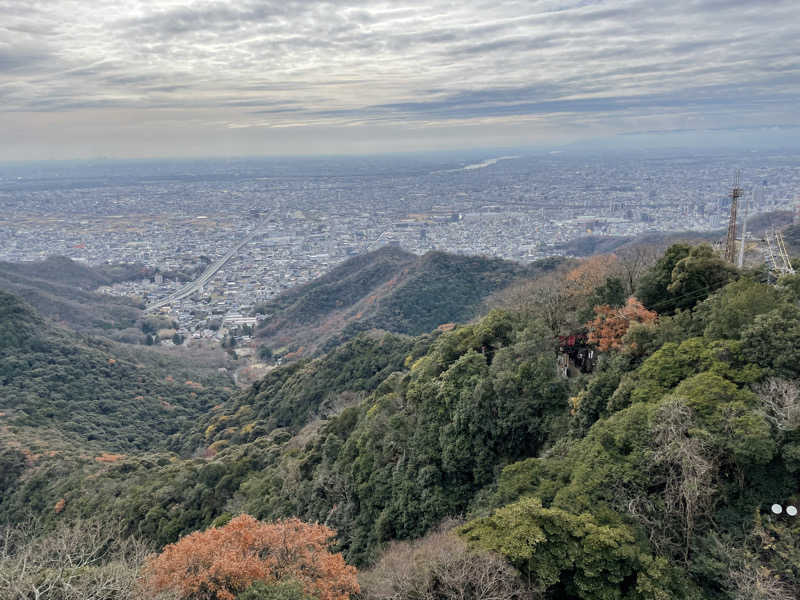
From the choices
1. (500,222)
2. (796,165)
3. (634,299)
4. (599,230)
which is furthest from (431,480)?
(796,165)

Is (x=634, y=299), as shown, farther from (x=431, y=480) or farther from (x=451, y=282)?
(x=451, y=282)

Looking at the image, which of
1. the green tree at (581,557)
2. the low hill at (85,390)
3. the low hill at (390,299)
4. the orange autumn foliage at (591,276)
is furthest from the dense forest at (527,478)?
the low hill at (390,299)

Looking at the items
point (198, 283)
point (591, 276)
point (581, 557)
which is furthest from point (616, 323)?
point (198, 283)

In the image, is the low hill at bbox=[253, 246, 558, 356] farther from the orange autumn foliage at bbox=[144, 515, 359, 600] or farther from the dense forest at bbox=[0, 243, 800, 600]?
the orange autumn foliage at bbox=[144, 515, 359, 600]

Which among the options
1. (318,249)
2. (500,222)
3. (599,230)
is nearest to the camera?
(599,230)

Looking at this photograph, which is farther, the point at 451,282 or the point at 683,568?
the point at 451,282

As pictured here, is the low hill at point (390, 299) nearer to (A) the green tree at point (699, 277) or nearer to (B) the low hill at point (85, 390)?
(B) the low hill at point (85, 390)

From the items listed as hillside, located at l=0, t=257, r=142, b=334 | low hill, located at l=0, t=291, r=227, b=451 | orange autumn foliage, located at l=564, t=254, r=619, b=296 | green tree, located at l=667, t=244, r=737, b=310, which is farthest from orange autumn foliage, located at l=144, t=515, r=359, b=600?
hillside, located at l=0, t=257, r=142, b=334
